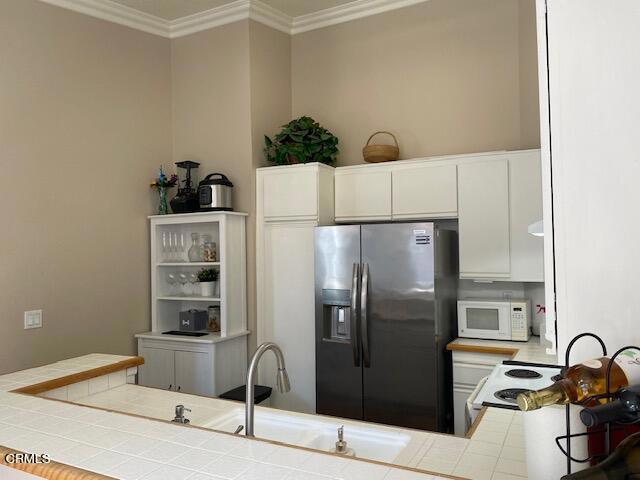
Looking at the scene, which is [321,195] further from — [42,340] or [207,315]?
[42,340]

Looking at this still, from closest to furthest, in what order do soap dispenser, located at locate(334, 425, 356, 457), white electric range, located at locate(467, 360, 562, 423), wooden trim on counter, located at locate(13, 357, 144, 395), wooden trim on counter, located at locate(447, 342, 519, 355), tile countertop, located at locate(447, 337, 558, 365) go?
soap dispenser, located at locate(334, 425, 356, 457) → white electric range, located at locate(467, 360, 562, 423) → wooden trim on counter, located at locate(13, 357, 144, 395) → tile countertop, located at locate(447, 337, 558, 365) → wooden trim on counter, located at locate(447, 342, 519, 355)

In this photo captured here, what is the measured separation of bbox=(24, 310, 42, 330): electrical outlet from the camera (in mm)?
3195

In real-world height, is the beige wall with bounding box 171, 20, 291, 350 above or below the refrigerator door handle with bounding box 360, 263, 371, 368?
above

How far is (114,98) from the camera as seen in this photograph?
3818mm

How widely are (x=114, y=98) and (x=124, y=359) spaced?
2.26 metres

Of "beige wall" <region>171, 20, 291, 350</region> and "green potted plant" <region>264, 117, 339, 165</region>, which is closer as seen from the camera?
"green potted plant" <region>264, 117, 339, 165</region>

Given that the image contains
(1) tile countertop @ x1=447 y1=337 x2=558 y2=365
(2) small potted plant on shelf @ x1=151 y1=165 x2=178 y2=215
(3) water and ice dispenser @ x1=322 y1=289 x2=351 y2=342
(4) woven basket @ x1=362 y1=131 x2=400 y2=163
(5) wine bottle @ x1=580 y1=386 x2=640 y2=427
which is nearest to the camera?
(5) wine bottle @ x1=580 y1=386 x2=640 y2=427

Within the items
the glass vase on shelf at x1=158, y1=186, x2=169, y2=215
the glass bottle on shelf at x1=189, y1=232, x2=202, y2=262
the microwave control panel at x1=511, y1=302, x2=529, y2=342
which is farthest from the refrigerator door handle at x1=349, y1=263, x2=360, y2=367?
the glass vase on shelf at x1=158, y1=186, x2=169, y2=215

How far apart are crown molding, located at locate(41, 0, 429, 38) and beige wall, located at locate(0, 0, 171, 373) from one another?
82 millimetres

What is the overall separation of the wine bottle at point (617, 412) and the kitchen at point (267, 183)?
2.02 metres

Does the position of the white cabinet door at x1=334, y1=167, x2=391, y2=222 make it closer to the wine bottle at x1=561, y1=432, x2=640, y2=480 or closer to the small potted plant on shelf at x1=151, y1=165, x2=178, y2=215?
the small potted plant on shelf at x1=151, y1=165, x2=178, y2=215

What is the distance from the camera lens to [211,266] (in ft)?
13.1

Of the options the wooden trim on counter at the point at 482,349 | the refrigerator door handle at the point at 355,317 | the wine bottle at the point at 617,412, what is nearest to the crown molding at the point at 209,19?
the refrigerator door handle at the point at 355,317

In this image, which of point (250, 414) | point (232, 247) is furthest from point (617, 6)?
point (232, 247)
